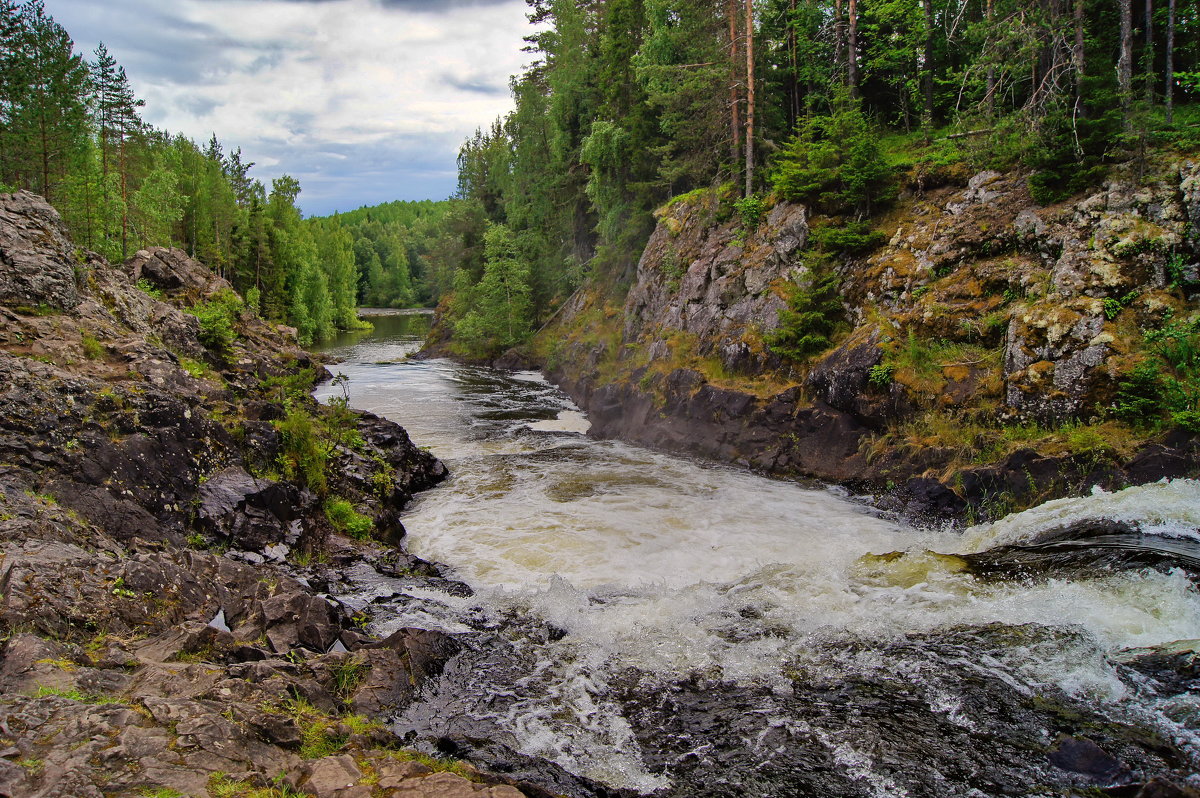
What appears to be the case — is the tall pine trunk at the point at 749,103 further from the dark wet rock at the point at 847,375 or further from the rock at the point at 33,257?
the rock at the point at 33,257

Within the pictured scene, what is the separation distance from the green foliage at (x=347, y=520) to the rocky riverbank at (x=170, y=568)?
0.15 feet

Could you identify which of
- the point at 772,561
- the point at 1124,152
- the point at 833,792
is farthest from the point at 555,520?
the point at 1124,152

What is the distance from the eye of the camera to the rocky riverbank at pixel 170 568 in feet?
13.6

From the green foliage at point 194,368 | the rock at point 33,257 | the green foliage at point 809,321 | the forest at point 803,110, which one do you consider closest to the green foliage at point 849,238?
the forest at point 803,110

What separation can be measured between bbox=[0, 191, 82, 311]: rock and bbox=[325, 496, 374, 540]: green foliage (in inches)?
200

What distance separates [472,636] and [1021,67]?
12.6 m

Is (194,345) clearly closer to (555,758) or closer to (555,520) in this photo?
(555,520)

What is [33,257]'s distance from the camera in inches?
381

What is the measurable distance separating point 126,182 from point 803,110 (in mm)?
40572

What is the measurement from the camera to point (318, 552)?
976 centimetres

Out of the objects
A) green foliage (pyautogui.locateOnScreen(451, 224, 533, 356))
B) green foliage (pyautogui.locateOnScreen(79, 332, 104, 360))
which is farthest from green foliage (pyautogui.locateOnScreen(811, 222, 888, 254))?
green foliage (pyautogui.locateOnScreen(451, 224, 533, 356))

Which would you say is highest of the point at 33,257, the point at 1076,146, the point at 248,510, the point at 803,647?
the point at 1076,146

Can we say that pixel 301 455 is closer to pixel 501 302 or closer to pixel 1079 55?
pixel 1079 55

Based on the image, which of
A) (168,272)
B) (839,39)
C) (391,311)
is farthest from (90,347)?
(391,311)
